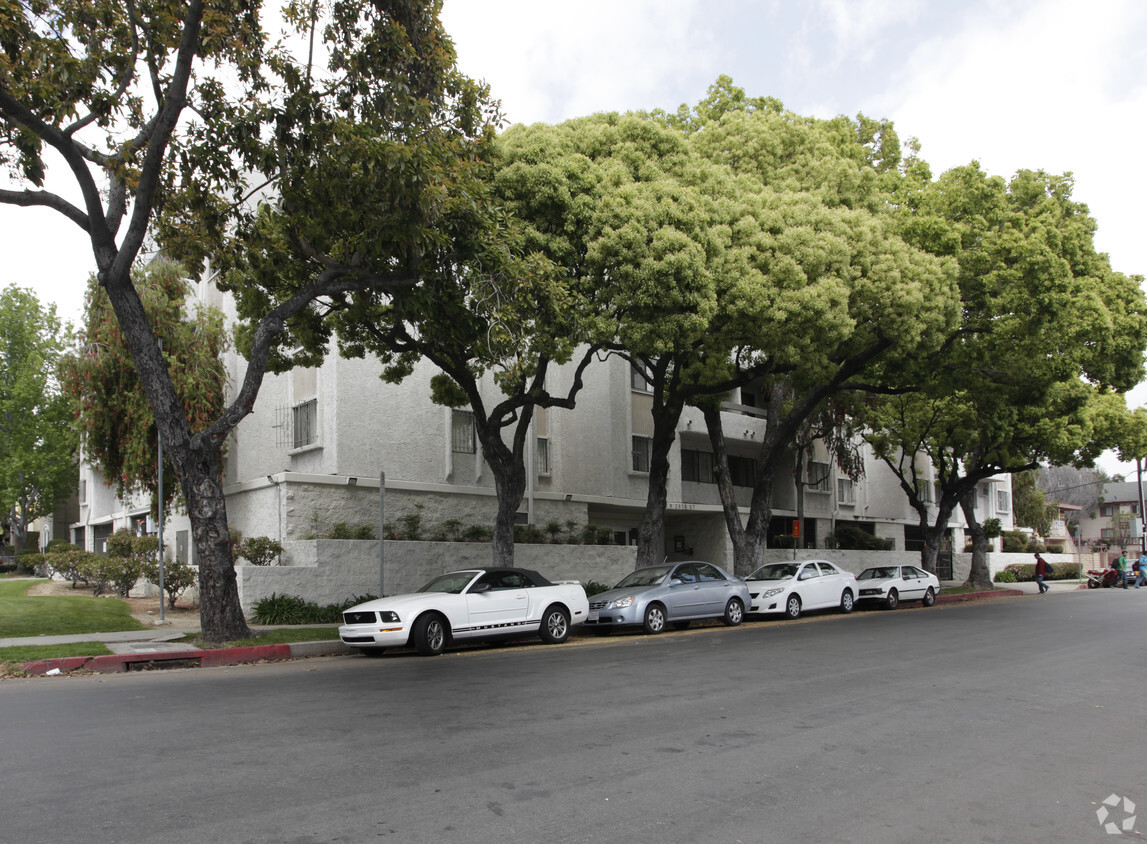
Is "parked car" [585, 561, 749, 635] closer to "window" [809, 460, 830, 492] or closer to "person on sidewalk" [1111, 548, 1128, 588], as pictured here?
"window" [809, 460, 830, 492]

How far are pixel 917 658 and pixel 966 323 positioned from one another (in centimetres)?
1116

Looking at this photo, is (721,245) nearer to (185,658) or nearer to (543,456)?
(543,456)

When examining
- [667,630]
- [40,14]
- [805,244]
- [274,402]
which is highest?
[40,14]

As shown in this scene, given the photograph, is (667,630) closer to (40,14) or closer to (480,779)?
(480,779)

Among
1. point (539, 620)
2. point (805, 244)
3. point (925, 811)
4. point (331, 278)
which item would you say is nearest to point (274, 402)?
point (331, 278)

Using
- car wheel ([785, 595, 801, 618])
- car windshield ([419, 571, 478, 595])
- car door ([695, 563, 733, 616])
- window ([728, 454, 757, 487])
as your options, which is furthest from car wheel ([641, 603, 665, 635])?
window ([728, 454, 757, 487])

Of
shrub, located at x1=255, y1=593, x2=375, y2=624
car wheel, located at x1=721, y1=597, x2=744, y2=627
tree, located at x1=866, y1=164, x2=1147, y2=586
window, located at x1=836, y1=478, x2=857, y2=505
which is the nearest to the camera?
shrub, located at x1=255, y1=593, x2=375, y2=624

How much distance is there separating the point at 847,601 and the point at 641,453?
858cm

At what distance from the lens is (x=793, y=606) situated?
21453 millimetres

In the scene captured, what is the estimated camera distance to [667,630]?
18.2 m

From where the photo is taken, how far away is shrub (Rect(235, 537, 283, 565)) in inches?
765

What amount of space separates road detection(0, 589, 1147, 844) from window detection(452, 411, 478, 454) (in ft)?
39.7

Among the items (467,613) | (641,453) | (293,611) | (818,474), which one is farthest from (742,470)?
(467,613)

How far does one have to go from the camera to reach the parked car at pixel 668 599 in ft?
55.9
